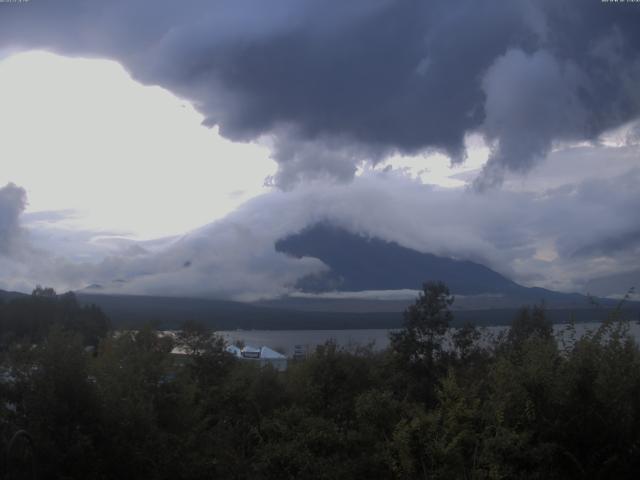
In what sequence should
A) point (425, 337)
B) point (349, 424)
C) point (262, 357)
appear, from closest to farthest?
point (349, 424), point (425, 337), point (262, 357)

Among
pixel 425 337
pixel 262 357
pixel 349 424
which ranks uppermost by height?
pixel 425 337

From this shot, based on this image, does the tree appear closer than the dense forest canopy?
No

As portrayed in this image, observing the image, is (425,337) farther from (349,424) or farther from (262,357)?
(262,357)

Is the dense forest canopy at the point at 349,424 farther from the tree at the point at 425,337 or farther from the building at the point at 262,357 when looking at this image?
the building at the point at 262,357

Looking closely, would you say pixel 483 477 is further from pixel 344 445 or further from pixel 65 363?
pixel 65 363

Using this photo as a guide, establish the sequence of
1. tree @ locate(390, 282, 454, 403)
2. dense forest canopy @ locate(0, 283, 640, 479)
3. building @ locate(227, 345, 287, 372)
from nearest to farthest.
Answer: dense forest canopy @ locate(0, 283, 640, 479), tree @ locate(390, 282, 454, 403), building @ locate(227, 345, 287, 372)

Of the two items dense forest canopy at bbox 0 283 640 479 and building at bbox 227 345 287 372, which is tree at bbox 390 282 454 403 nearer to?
building at bbox 227 345 287 372

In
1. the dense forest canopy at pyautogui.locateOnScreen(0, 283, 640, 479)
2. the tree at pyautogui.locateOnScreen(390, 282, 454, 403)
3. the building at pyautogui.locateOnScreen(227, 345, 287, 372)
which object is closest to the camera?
the dense forest canopy at pyautogui.locateOnScreen(0, 283, 640, 479)

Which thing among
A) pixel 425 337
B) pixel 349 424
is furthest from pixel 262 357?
pixel 349 424

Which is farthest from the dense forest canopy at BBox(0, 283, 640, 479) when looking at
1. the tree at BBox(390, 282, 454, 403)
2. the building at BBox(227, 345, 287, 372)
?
the building at BBox(227, 345, 287, 372)

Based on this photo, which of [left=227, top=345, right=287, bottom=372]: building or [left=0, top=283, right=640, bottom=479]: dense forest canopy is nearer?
[left=0, top=283, right=640, bottom=479]: dense forest canopy

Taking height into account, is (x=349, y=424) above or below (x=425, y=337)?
A: below

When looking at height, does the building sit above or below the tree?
below

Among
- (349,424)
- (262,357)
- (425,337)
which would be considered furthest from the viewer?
(262,357)
